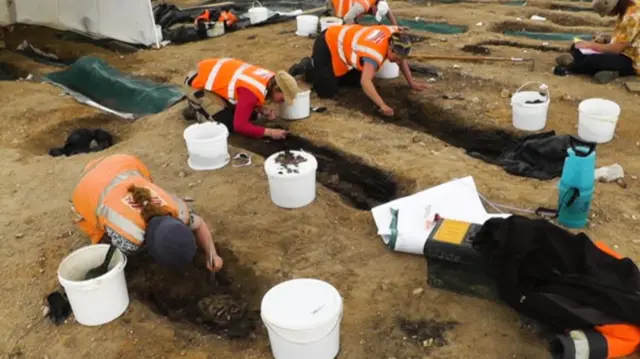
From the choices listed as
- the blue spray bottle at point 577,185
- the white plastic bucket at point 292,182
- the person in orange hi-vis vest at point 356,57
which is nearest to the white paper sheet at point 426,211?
the blue spray bottle at point 577,185

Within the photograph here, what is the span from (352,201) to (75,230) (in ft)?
6.31

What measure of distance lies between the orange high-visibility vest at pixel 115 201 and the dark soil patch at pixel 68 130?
2.24 metres

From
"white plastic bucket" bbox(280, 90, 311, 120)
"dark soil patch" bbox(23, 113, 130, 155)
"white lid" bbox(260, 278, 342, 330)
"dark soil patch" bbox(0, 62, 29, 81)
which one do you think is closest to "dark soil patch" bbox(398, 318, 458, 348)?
"white lid" bbox(260, 278, 342, 330)

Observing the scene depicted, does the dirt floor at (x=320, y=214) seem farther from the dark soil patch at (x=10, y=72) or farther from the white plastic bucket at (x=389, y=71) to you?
the dark soil patch at (x=10, y=72)

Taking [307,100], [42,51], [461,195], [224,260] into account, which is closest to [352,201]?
[461,195]

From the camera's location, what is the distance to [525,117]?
504 cm

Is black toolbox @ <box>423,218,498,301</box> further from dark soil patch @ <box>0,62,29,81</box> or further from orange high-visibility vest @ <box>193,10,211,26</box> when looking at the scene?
orange high-visibility vest @ <box>193,10,211,26</box>

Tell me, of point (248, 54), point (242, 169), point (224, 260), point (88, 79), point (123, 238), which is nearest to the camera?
point (123, 238)

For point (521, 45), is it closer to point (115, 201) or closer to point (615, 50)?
Answer: point (615, 50)

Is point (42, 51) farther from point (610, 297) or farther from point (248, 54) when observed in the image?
point (610, 297)

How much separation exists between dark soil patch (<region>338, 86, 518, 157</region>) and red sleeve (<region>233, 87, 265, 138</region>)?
1300 millimetres

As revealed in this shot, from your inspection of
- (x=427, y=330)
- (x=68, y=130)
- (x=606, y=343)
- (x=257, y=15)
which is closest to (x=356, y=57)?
(x=68, y=130)

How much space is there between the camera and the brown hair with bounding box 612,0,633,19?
5797 millimetres

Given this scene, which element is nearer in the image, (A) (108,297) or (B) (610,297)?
(B) (610,297)
